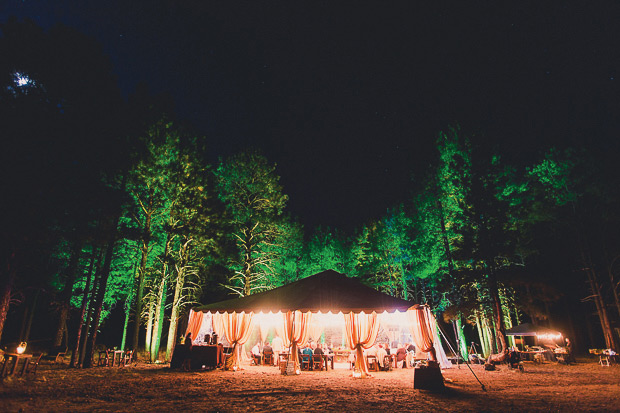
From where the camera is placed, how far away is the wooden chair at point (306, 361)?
40.2 feet

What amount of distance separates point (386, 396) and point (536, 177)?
1472 centimetres

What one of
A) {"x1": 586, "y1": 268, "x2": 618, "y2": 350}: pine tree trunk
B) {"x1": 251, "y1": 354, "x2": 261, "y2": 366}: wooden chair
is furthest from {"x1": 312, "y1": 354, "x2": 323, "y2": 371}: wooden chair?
{"x1": 586, "y1": 268, "x2": 618, "y2": 350}: pine tree trunk

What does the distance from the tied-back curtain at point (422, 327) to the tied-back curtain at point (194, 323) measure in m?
8.77

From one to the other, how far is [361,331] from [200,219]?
9475 millimetres

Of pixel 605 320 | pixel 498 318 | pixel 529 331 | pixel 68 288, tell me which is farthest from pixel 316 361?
pixel 68 288

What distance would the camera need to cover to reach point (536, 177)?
53.4 ft

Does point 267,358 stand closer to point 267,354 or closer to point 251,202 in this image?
point 267,354

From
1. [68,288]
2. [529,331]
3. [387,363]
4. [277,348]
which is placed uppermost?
[68,288]

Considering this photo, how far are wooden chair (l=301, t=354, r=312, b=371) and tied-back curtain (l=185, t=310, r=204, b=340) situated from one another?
15.5 ft

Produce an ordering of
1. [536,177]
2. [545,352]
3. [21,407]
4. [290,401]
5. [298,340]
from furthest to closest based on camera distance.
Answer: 1. [536,177]
2. [545,352]
3. [298,340]
4. [290,401]
5. [21,407]

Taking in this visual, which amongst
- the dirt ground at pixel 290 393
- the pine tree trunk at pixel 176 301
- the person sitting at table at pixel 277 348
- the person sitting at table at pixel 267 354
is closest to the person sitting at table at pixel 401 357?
the dirt ground at pixel 290 393

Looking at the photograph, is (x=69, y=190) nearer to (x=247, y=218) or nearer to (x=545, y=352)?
(x=247, y=218)

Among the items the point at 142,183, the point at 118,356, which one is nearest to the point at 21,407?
the point at 118,356

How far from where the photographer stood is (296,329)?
11.4 metres
